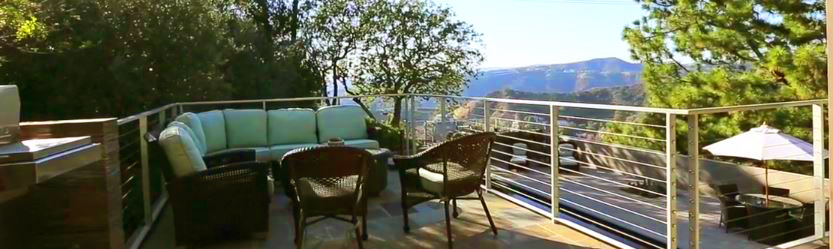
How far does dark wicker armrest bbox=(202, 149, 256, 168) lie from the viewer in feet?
16.0

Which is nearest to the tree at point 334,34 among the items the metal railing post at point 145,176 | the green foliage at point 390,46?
the green foliage at point 390,46

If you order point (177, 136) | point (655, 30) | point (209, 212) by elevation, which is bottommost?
point (209, 212)

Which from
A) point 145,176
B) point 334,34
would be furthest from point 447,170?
point 334,34

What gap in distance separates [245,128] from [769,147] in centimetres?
545

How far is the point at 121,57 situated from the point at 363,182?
6059 millimetres

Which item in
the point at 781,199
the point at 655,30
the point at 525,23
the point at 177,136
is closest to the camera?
the point at 177,136

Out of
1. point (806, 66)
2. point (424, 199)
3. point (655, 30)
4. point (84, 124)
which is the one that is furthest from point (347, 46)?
point (84, 124)

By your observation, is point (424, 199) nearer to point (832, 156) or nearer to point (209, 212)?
point (209, 212)

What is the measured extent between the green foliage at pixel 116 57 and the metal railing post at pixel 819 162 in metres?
6.87

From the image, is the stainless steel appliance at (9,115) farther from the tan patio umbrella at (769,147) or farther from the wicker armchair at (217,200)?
the tan patio umbrella at (769,147)

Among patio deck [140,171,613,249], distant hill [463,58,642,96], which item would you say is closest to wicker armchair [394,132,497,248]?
patio deck [140,171,613,249]

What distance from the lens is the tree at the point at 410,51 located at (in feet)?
45.9

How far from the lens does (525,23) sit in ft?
55.4

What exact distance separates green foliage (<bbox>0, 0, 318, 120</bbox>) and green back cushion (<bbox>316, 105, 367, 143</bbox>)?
3140 millimetres
